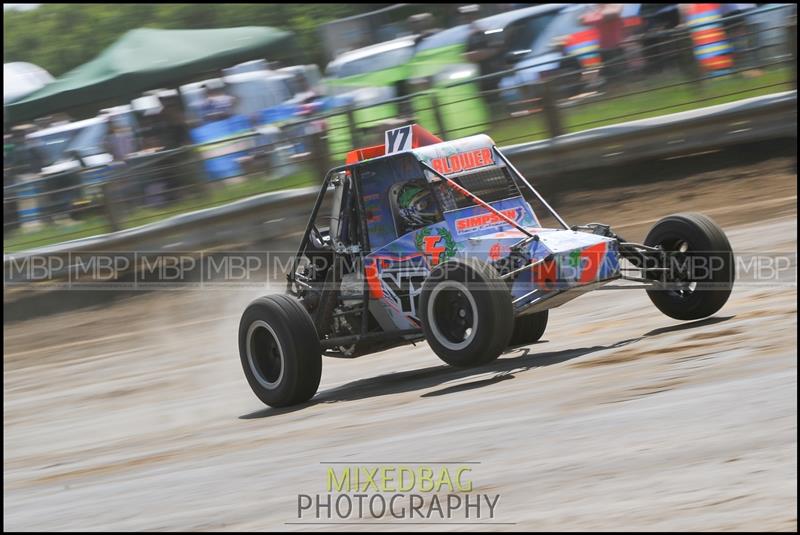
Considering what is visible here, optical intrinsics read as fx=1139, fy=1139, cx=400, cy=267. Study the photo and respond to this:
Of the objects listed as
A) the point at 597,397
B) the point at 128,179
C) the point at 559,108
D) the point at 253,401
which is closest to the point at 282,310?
the point at 253,401

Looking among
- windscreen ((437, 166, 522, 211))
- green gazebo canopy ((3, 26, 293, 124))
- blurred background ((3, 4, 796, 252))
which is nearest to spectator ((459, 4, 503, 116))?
blurred background ((3, 4, 796, 252))

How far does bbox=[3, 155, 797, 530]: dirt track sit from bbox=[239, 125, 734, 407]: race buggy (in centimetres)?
30

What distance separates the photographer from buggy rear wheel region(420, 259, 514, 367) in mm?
6855

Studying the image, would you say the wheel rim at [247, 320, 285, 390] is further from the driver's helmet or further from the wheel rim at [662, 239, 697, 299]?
the wheel rim at [662, 239, 697, 299]

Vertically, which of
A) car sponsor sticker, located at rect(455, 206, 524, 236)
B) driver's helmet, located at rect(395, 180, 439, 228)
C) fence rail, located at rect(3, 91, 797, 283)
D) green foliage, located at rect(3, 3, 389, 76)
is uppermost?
→ green foliage, located at rect(3, 3, 389, 76)

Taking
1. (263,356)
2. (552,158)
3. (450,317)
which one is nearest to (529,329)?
(450,317)

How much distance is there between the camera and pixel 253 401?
8742 mm

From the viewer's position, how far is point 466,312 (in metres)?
7.13

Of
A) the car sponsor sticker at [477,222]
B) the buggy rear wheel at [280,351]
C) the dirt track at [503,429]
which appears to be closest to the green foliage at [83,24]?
the dirt track at [503,429]

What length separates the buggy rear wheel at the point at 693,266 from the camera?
7.55 metres

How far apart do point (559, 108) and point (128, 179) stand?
574cm

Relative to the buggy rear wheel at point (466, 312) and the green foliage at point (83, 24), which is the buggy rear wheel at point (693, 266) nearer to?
the buggy rear wheel at point (466, 312)

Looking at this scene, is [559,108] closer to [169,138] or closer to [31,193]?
[169,138]

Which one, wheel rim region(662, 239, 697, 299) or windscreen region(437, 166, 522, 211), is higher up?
windscreen region(437, 166, 522, 211)
